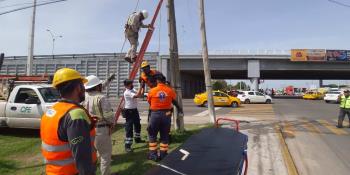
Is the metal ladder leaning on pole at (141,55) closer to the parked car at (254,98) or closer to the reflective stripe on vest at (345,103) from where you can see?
the reflective stripe on vest at (345,103)

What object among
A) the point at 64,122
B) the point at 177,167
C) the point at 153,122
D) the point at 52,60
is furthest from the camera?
the point at 52,60

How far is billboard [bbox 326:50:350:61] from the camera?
4671 cm

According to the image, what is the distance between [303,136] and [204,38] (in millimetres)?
5926

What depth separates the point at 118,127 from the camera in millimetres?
13070

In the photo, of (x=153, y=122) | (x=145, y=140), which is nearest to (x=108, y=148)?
(x=153, y=122)

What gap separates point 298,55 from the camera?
4694 centimetres

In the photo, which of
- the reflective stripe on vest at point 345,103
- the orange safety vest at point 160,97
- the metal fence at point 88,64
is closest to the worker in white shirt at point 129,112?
the orange safety vest at point 160,97

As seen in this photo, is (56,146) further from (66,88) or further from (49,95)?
(49,95)

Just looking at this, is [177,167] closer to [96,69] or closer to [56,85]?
[56,85]

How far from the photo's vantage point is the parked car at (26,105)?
36.9ft

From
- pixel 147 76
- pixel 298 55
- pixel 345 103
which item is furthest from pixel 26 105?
pixel 298 55

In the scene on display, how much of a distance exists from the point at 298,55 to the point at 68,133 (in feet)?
156

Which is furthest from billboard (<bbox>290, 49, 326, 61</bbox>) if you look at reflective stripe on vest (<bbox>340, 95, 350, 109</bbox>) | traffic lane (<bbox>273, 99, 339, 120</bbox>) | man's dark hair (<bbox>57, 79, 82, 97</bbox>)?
man's dark hair (<bbox>57, 79, 82, 97</bbox>)

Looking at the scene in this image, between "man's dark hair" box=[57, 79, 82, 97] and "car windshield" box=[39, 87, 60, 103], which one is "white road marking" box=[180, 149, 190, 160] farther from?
"car windshield" box=[39, 87, 60, 103]
